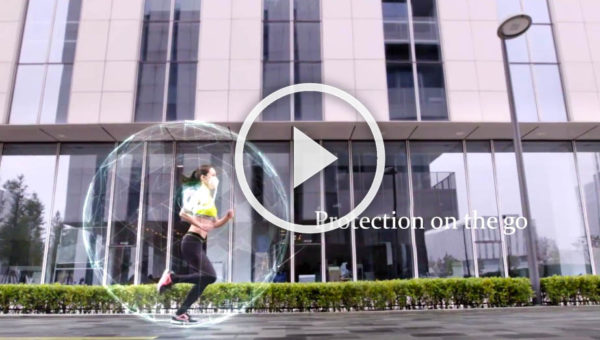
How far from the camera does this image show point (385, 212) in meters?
16.6

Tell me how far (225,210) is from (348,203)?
1133 cm

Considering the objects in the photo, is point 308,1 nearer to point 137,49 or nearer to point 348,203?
point 137,49

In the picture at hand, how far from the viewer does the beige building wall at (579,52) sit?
16.7m

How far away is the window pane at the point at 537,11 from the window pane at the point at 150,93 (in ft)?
47.6

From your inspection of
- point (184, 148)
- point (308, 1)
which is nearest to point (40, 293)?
point (184, 148)

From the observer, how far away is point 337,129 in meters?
16.1

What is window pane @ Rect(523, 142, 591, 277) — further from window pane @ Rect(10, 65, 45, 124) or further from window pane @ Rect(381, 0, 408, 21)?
window pane @ Rect(10, 65, 45, 124)

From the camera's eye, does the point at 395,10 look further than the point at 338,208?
Yes

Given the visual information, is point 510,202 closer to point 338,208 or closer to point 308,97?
point 338,208

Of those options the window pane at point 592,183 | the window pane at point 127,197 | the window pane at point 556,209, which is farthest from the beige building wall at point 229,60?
the window pane at point 592,183

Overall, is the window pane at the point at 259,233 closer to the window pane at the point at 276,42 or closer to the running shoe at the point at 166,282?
the running shoe at the point at 166,282

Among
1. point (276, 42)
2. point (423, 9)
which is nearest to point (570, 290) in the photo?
point (423, 9)

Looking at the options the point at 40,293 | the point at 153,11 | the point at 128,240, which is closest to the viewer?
the point at 128,240

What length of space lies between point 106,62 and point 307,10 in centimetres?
783
